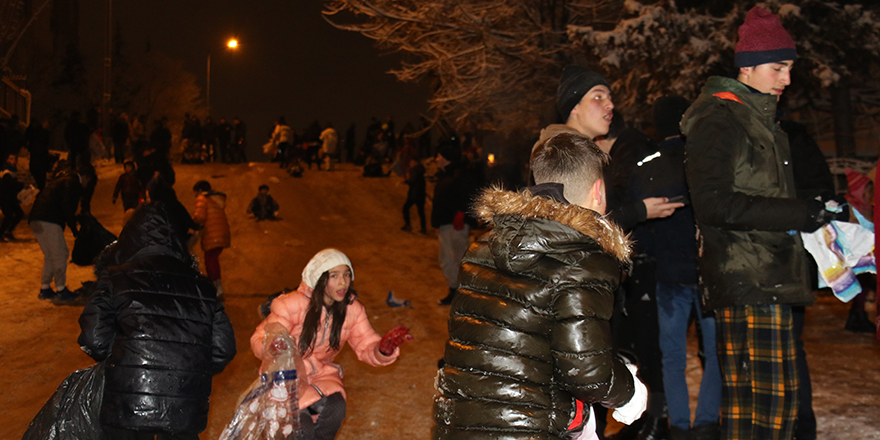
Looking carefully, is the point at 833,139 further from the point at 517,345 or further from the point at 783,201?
the point at 517,345

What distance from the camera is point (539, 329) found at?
97.3 inches

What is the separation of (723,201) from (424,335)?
19.5 feet

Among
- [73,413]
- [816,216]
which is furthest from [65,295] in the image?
[816,216]

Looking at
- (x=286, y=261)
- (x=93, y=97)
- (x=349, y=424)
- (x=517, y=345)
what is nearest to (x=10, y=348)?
(x=349, y=424)

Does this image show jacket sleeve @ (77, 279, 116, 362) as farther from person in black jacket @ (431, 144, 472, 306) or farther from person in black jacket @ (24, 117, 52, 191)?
person in black jacket @ (24, 117, 52, 191)

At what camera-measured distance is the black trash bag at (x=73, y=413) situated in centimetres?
352

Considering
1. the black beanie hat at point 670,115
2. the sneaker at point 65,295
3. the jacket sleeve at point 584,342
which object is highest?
the black beanie hat at point 670,115

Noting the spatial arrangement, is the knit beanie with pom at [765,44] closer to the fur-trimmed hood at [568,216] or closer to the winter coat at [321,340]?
the fur-trimmed hood at [568,216]

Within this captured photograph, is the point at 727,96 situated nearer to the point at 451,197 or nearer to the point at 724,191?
the point at 724,191

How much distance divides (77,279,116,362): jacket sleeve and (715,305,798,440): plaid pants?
3.04 m

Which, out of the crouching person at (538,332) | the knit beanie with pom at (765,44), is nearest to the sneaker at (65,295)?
the crouching person at (538,332)

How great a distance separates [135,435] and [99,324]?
0.59m

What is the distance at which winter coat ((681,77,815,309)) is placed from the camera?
3.38 meters

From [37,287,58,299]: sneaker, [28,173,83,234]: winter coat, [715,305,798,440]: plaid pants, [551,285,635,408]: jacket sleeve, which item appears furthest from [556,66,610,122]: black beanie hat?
[37,287,58,299]: sneaker
